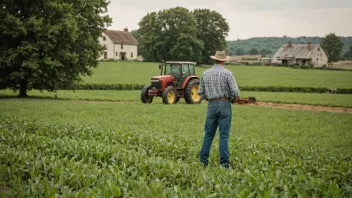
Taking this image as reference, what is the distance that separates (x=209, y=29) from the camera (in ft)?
294

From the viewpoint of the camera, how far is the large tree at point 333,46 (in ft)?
407

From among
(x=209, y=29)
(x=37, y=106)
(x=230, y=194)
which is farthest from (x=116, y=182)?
(x=209, y=29)

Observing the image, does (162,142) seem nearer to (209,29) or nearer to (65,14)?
(65,14)

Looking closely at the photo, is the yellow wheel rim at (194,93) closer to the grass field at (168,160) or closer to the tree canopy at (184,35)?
the grass field at (168,160)

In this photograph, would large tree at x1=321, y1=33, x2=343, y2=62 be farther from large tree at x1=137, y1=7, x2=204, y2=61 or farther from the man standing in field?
the man standing in field

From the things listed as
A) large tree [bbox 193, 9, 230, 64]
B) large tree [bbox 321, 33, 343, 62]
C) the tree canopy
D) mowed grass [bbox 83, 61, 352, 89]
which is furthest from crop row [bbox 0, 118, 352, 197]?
large tree [bbox 321, 33, 343, 62]

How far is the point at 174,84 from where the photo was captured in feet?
72.2

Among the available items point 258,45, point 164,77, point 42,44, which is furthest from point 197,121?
point 258,45

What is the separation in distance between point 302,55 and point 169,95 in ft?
280

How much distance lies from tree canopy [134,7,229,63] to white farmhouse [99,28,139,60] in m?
4.59

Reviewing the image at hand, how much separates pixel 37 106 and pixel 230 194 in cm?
1594

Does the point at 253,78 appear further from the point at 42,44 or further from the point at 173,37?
the point at 173,37

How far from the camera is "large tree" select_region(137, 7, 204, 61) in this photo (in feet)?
262

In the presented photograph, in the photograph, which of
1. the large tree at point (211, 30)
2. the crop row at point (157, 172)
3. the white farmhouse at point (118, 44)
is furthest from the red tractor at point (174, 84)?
the white farmhouse at point (118, 44)
